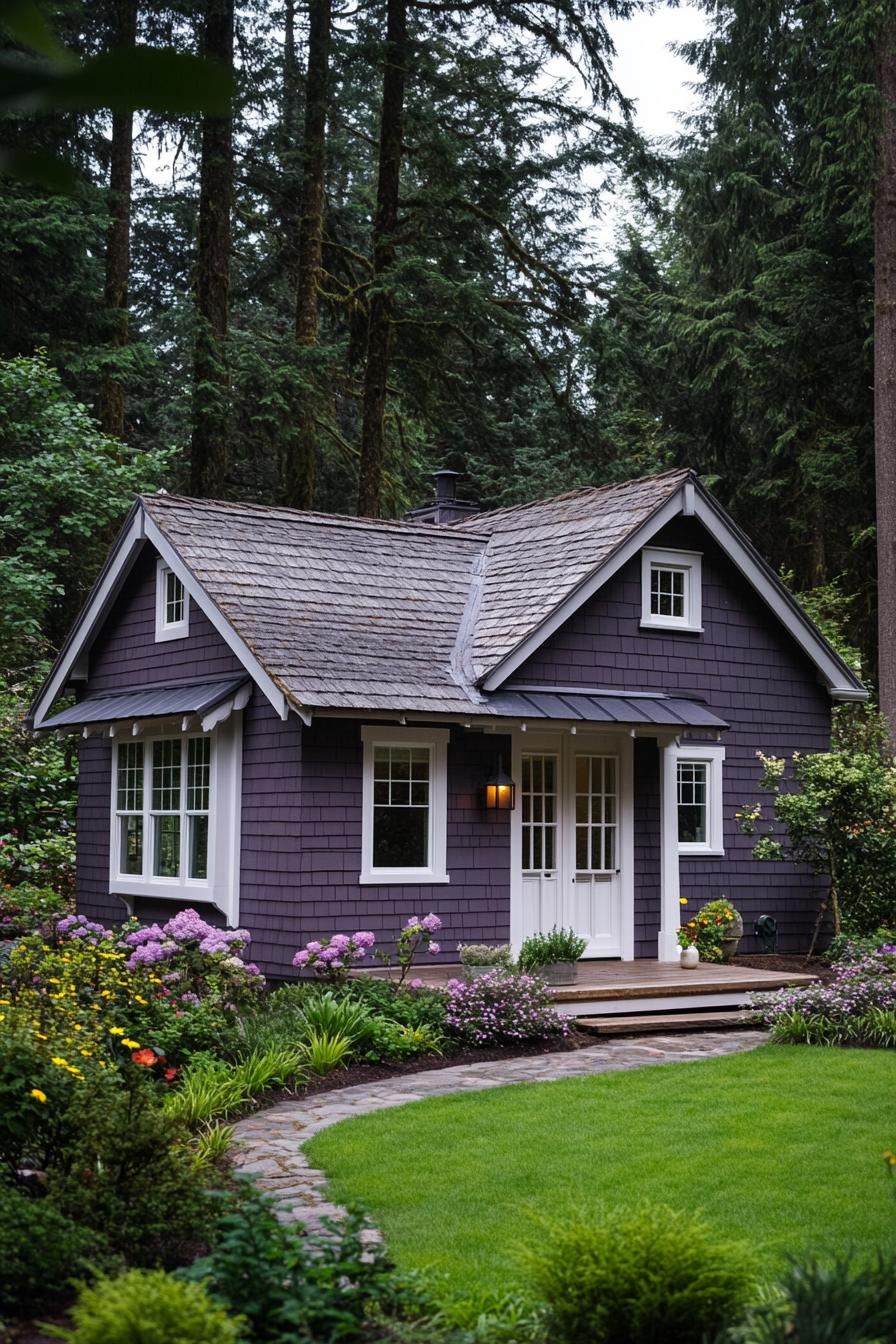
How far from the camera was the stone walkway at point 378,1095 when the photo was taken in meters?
7.08

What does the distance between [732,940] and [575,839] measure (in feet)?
7.09

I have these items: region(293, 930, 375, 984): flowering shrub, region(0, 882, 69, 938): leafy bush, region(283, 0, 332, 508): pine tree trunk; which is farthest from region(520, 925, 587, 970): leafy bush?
region(283, 0, 332, 508): pine tree trunk

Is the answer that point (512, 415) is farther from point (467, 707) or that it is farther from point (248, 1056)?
point (248, 1056)

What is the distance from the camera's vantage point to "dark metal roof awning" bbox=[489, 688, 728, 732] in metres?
14.1

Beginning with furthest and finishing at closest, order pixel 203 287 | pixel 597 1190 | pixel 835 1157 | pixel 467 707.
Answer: pixel 203 287 → pixel 467 707 → pixel 835 1157 → pixel 597 1190

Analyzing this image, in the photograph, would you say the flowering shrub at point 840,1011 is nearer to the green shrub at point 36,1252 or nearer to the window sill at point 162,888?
the window sill at point 162,888

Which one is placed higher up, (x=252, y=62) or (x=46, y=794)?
(x=252, y=62)

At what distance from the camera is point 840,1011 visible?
460 inches

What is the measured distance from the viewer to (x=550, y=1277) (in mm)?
4570

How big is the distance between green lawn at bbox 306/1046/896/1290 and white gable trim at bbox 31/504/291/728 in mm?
4957

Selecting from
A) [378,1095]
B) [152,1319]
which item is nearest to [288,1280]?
[152,1319]

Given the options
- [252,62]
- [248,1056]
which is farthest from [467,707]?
[252,62]

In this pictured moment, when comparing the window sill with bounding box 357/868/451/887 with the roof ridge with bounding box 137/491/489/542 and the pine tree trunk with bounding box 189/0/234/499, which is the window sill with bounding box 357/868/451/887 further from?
the pine tree trunk with bounding box 189/0/234/499

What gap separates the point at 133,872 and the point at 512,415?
19.3m
